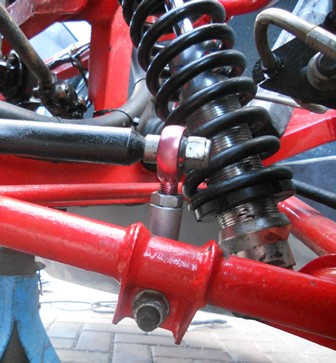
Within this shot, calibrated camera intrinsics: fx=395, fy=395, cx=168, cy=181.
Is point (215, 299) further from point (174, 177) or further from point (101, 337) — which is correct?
point (101, 337)

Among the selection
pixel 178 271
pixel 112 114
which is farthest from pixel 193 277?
pixel 112 114

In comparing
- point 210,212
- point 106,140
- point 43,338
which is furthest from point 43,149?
point 43,338

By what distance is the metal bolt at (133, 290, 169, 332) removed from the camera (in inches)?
15.8

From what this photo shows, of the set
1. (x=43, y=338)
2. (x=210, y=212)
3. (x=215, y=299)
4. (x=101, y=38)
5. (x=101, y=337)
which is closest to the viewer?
(x=215, y=299)

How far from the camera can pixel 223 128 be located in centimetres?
51

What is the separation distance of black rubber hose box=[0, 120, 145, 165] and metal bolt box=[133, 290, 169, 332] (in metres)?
0.16

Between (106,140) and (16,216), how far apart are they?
13 cm

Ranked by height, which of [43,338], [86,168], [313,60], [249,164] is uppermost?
Result: [313,60]

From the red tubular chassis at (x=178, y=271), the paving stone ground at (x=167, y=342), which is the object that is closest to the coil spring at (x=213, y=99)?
the red tubular chassis at (x=178, y=271)

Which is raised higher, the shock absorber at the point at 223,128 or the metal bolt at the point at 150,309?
the shock absorber at the point at 223,128

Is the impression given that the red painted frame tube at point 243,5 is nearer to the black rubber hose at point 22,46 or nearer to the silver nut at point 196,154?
the black rubber hose at point 22,46

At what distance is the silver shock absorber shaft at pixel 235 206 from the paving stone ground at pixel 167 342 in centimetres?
69

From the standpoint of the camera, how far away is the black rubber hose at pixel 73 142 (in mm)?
470

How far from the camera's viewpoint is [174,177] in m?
0.45
